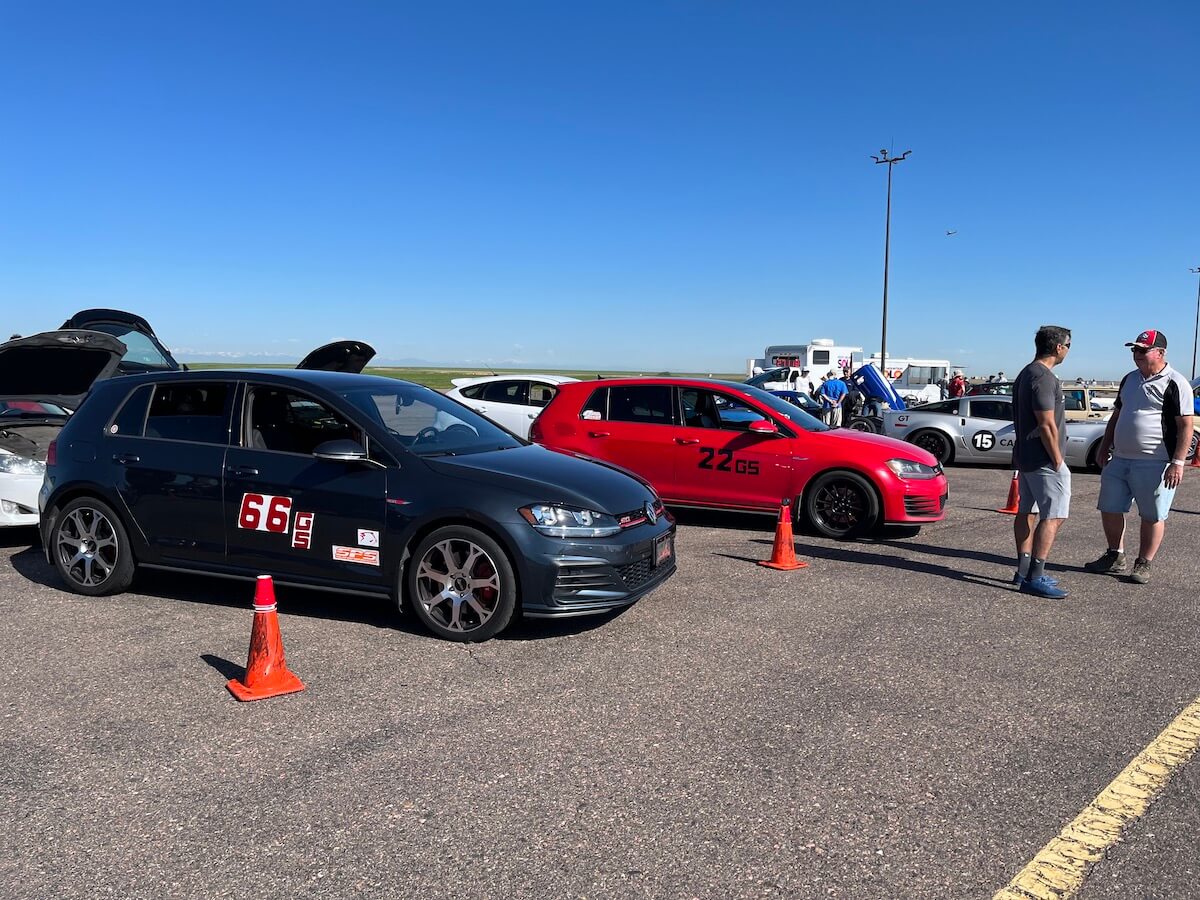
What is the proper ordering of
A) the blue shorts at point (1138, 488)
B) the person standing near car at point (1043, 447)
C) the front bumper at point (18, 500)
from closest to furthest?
the person standing near car at point (1043, 447) → the blue shorts at point (1138, 488) → the front bumper at point (18, 500)

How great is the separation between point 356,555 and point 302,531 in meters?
0.38

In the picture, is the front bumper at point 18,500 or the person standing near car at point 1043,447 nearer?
the person standing near car at point 1043,447

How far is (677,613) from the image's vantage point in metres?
5.83

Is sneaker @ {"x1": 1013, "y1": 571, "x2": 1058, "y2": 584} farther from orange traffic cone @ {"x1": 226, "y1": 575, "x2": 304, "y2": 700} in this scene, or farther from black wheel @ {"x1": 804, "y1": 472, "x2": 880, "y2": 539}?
orange traffic cone @ {"x1": 226, "y1": 575, "x2": 304, "y2": 700}

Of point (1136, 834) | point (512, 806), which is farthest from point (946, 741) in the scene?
point (512, 806)

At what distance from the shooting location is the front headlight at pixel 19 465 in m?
7.20

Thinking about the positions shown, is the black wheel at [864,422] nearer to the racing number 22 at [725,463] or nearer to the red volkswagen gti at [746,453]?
the red volkswagen gti at [746,453]

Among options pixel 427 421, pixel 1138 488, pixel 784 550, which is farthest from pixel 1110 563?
pixel 427 421

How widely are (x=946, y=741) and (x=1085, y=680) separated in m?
1.27

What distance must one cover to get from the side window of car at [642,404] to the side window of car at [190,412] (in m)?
4.27

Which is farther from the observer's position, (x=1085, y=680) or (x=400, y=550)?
(x=400, y=550)

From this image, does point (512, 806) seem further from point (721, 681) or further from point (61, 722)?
point (61, 722)

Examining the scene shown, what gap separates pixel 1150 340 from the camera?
661 cm

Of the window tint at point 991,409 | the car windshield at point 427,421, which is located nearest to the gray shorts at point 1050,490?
the car windshield at point 427,421
